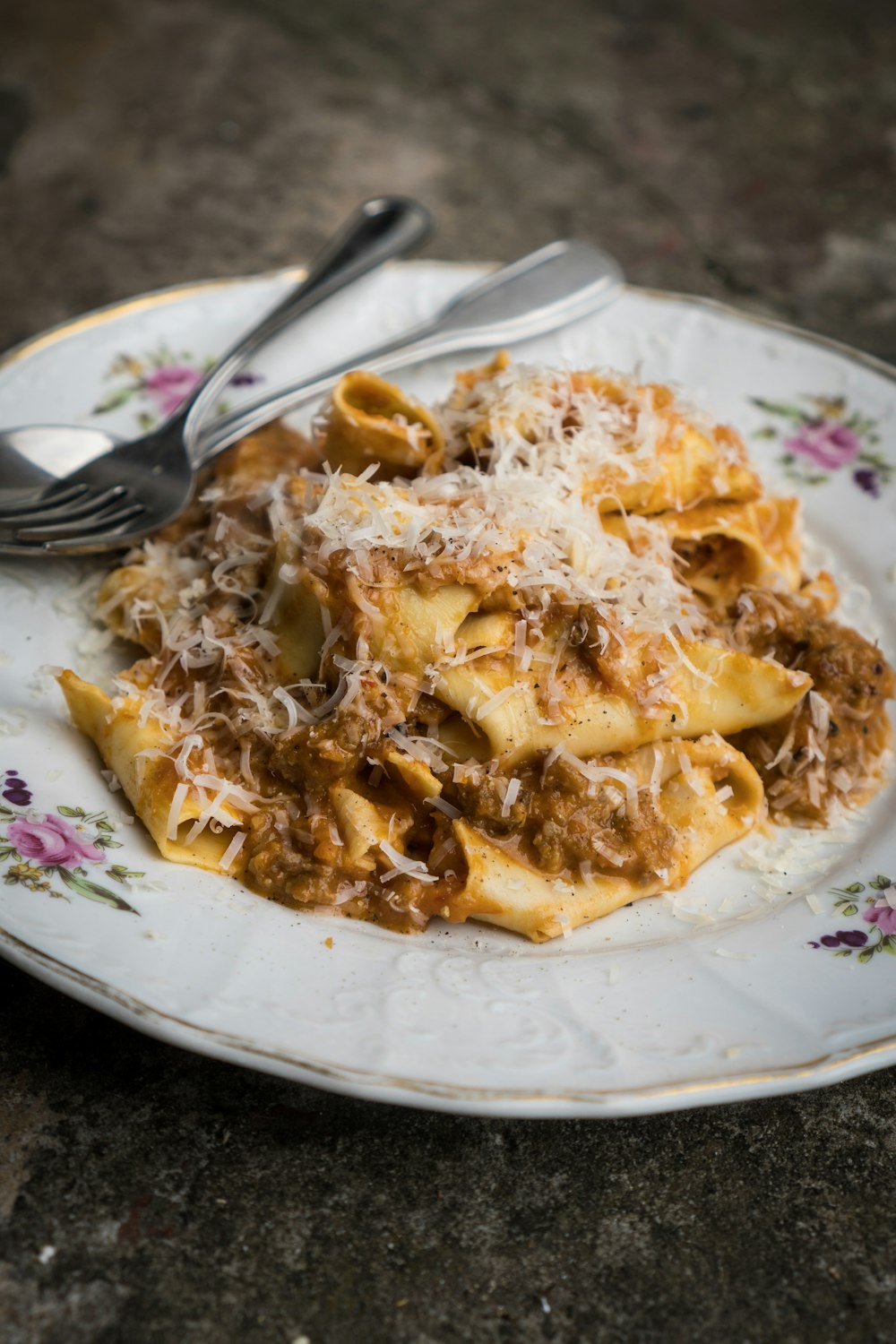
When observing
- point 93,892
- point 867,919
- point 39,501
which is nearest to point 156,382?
point 39,501

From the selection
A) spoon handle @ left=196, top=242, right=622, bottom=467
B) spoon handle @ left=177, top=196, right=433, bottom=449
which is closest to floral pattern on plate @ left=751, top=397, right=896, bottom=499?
spoon handle @ left=196, top=242, right=622, bottom=467

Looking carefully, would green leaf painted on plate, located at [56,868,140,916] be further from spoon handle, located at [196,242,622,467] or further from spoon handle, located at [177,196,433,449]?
spoon handle, located at [196,242,622,467]

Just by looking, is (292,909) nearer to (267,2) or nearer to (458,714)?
(458,714)

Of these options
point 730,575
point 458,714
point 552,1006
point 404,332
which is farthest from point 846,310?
point 552,1006

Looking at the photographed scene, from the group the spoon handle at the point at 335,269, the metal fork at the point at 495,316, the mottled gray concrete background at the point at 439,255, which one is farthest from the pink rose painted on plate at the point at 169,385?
the mottled gray concrete background at the point at 439,255

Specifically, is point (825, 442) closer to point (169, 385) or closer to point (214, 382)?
point (214, 382)

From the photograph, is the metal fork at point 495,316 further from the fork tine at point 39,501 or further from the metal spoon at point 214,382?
the fork tine at point 39,501
